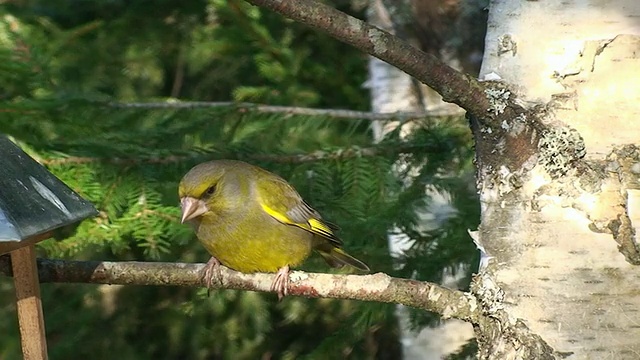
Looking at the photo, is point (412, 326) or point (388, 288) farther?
point (412, 326)

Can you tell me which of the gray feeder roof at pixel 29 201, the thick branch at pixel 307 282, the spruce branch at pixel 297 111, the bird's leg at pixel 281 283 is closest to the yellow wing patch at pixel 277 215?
the bird's leg at pixel 281 283

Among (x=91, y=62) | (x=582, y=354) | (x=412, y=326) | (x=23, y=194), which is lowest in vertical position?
(x=412, y=326)

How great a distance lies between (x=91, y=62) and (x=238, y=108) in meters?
1.99

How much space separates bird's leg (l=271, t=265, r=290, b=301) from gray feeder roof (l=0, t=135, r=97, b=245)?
1.53ft

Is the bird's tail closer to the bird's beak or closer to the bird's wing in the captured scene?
the bird's wing

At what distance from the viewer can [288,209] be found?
2523mm

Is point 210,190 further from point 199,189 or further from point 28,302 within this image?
point 28,302

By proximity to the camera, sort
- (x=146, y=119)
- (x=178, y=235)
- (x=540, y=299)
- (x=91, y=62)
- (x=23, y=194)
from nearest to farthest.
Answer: (x=23, y=194) → (x=540, y=299) → (x=178, y=235) → (x=146, y=119) → (x=91, y=62)

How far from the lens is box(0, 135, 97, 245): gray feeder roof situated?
157 cm

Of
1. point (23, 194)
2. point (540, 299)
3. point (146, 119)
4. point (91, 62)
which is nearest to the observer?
A: point (23, 194)

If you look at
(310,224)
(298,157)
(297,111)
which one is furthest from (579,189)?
(297,111)

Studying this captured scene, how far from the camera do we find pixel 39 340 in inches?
74.3

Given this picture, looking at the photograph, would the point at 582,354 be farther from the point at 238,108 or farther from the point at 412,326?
the point at 238,108

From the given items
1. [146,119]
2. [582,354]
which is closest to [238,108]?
[146,119]
